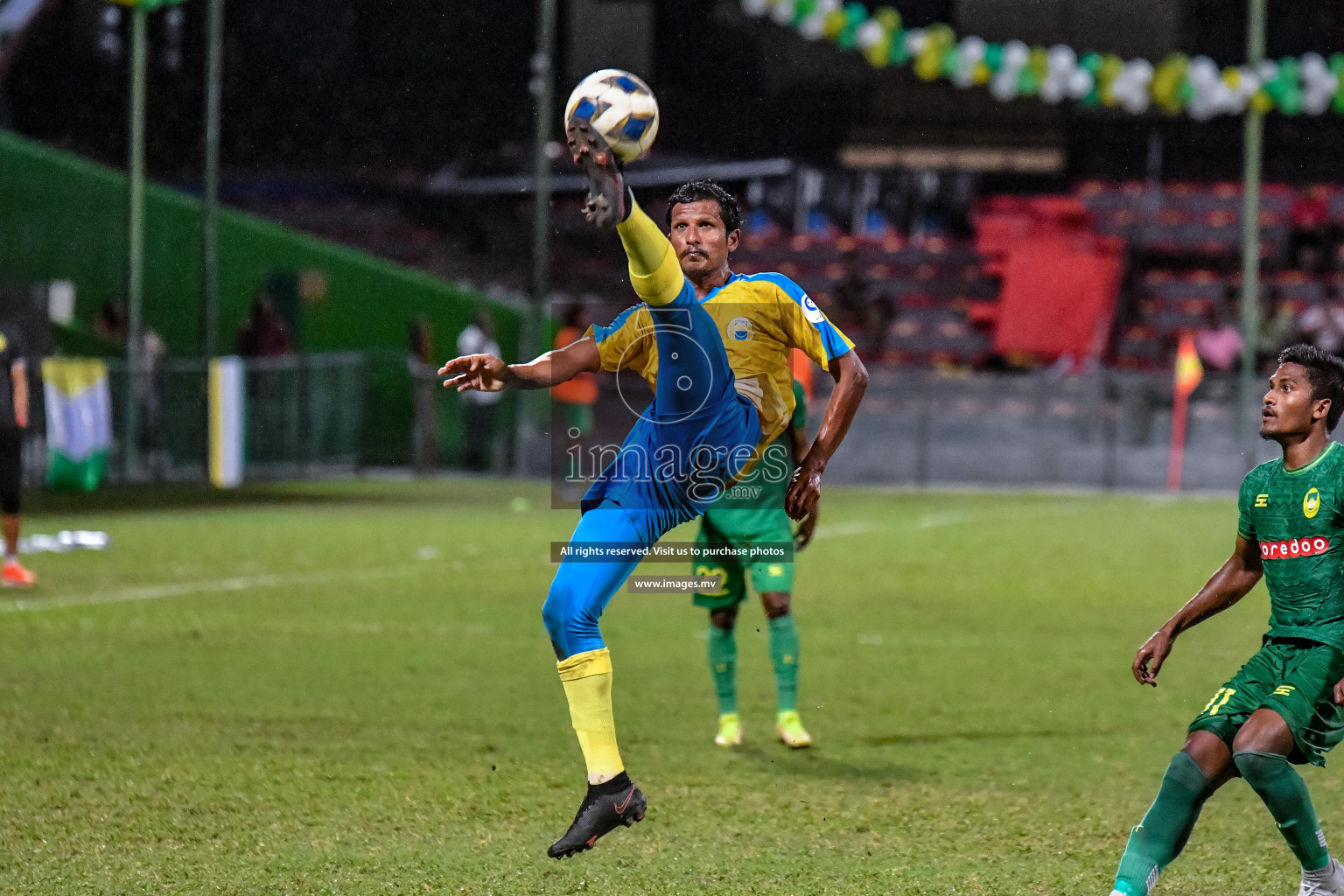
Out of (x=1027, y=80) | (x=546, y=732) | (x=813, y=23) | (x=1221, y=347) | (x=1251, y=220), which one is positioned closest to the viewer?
(x=546, y=732)

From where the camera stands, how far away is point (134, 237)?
23.9 meters

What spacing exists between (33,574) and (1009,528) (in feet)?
33.4

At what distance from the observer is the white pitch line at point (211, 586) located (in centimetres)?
1198

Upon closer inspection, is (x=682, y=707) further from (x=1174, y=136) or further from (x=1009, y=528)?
(x=1174, y=136)

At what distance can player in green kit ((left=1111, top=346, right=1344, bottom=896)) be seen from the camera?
468cm

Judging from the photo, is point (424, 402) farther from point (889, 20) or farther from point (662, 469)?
point (662, 469)

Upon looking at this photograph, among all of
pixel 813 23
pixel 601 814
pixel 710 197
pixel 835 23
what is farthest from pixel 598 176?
→ pixel 835 23

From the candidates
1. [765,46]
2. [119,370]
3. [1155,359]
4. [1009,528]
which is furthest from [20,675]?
[1155,359]

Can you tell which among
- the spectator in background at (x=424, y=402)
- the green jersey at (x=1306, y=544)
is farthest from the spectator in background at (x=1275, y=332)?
the green jersey at (x=1306, y=544)

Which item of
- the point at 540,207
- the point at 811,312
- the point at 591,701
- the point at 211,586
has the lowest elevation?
the point at 211,586

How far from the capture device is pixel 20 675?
9195mm

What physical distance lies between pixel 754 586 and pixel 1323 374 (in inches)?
133

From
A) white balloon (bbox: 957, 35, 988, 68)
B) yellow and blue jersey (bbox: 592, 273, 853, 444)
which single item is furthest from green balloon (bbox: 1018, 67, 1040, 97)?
yellow and blue jersey (bbox: 592, 273, 853, 444)

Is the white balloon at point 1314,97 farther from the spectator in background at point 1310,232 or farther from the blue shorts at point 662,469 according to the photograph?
the blue shorts at point 662,469
